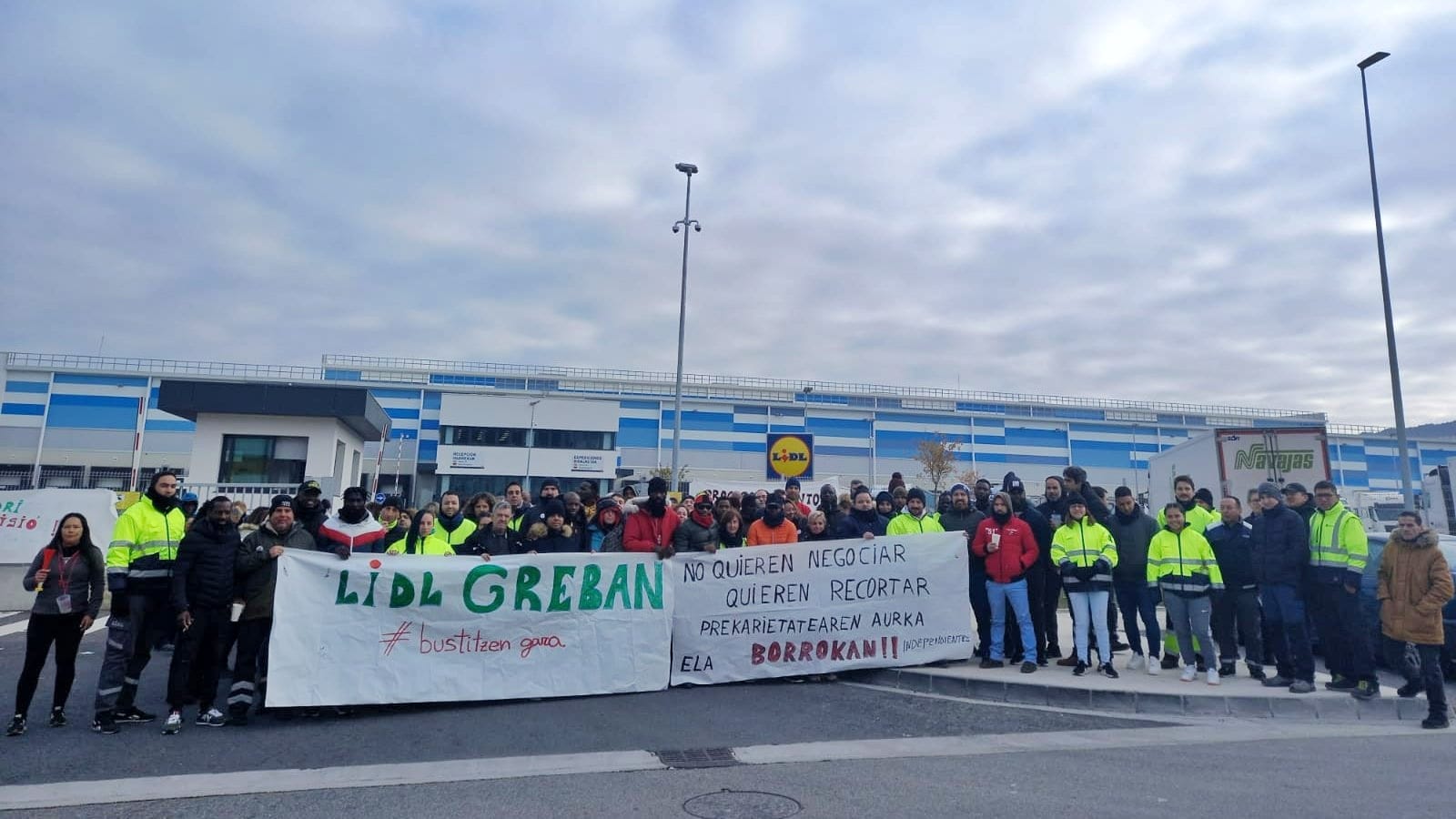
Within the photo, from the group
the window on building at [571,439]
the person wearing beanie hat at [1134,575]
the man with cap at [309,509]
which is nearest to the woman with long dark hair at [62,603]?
the man with cap at [309,509]

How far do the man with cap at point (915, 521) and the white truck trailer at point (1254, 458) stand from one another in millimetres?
10074

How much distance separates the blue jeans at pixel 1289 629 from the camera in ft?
26.3

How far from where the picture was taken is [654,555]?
28.4 feet

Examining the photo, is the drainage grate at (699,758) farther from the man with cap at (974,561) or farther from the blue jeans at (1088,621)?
the blue jeans at (1088,621)

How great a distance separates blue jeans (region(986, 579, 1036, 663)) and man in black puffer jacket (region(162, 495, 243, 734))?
7402 mm

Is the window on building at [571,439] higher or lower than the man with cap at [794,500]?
higher

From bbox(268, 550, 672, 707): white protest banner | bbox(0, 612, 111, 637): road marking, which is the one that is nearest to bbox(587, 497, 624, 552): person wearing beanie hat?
bbox(268, 550, 672, 707): white protest banner

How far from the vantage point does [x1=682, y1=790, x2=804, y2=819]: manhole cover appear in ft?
15.7

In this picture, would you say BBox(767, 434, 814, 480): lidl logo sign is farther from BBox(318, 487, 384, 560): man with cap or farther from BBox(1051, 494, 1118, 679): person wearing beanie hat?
BBox(318, 487, 384, 560): man with cap

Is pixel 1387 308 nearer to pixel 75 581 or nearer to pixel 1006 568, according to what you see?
pixel 1006 568

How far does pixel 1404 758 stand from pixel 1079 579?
3.03 metres

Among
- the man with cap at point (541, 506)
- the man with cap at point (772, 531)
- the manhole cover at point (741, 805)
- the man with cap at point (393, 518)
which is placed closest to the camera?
the manhole cover at point (741, 805)

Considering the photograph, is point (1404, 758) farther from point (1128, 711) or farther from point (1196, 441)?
point (1196, 441)

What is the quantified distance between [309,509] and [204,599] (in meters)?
1.39
